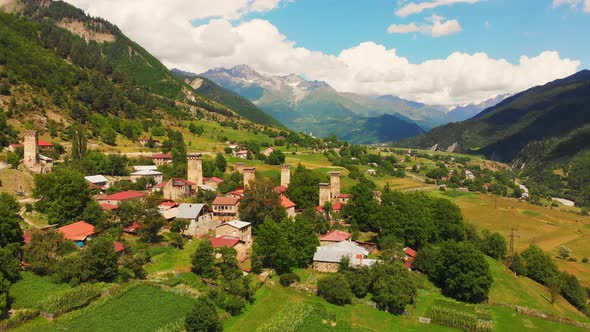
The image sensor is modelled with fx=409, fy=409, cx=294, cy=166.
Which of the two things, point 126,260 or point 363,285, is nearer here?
point 126,260

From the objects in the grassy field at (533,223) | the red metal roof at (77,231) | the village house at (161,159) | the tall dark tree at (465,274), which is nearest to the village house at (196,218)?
the red metal roof at (77,231)

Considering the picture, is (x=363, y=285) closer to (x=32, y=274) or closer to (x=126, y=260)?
(x=126, y=260)

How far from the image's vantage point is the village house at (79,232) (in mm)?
44969

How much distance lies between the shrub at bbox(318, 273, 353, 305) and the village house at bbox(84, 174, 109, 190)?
4325cm

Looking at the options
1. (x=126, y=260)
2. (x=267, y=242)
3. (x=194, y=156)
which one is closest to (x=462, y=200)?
(x=194, y=156)

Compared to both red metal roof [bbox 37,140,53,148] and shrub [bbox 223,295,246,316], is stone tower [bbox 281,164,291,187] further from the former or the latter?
red metal roof [bbox 37,140,53,148]

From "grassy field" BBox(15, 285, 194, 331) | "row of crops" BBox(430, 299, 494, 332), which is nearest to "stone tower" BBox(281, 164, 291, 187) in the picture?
"row of crops" BBox(430, 299, 494, 332)

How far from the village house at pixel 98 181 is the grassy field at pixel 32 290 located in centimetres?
3099

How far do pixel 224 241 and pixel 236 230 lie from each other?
2.76 metres

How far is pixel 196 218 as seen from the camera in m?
56.2

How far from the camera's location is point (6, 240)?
1553 inches

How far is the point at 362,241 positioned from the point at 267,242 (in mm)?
18617

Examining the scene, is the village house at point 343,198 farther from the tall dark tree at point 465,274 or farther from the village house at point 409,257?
the tall dark tree at point 465,274

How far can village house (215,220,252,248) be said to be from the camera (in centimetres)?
5360
